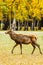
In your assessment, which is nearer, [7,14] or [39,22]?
[7,14]

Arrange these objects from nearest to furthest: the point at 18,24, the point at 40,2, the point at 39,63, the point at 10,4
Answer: the point at 39,63 → the point at 10,4 → the point at 40,2 → the point at 18,24

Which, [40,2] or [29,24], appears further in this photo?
[29,24]

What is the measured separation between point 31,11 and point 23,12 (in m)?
1.44

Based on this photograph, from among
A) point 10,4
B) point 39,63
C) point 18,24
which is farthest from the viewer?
point 18,24

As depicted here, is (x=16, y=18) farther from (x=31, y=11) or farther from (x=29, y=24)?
(x=29, y=24)

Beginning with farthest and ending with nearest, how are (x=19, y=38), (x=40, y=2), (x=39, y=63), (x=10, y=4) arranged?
(x=40, y=2)
(x=10, y=4)
(x=19, y=38)
(x=39, y=63)

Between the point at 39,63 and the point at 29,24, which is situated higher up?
the point at 39,63

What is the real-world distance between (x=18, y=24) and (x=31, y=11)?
557cm

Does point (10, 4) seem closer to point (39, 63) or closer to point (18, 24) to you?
point (18, 24)

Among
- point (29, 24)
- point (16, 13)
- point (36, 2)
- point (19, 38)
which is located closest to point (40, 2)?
point (36, 2)

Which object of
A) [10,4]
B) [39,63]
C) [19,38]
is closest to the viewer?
[39,63]

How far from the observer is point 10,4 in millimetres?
55156

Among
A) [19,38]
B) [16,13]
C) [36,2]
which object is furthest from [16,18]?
[19,38]

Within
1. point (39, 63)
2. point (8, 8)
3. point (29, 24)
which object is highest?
point (39, 63)
